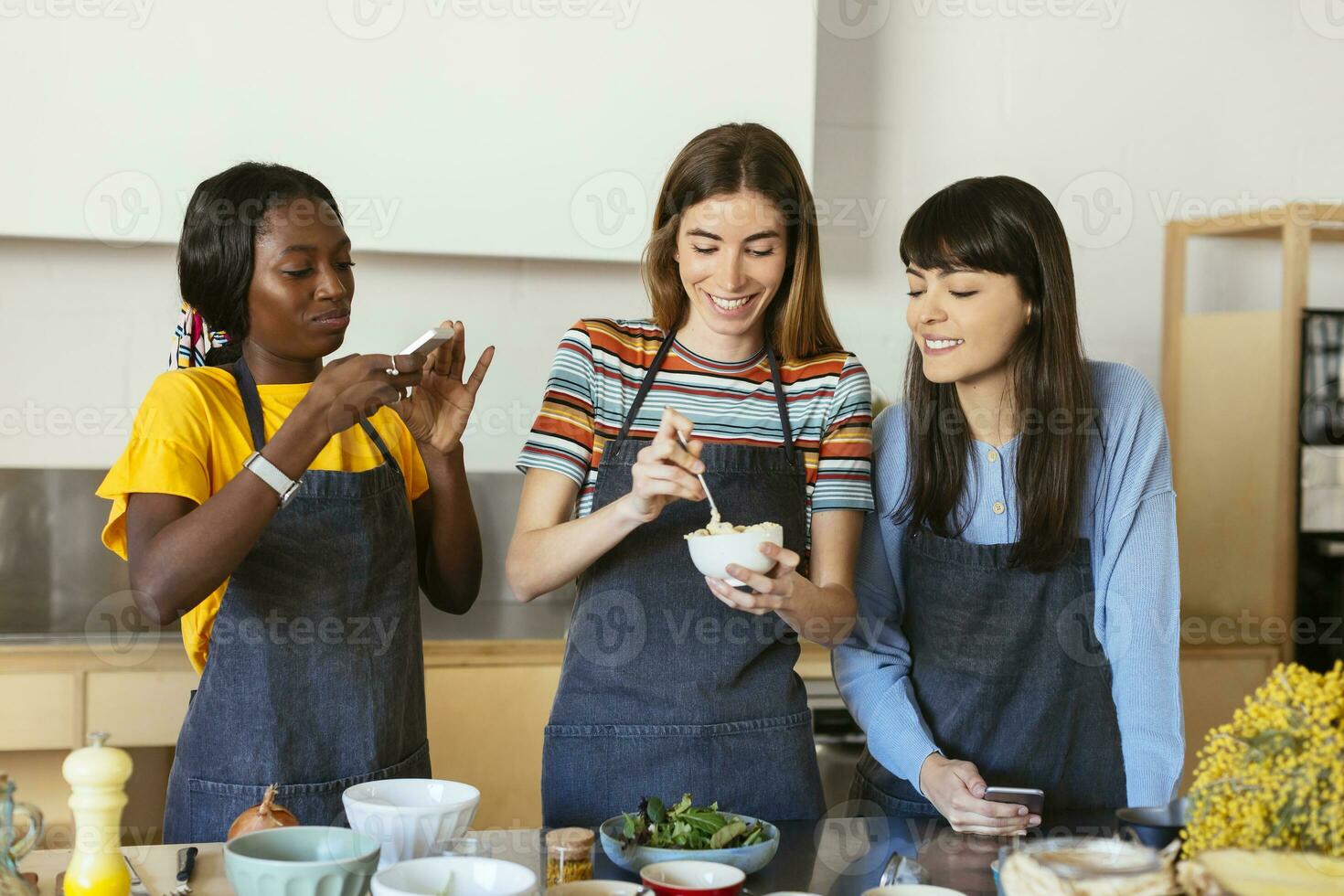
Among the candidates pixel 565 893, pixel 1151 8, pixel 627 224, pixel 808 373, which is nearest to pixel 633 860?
pixel 565 893

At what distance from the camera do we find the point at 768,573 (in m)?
1.38

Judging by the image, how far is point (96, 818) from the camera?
1.05 meters

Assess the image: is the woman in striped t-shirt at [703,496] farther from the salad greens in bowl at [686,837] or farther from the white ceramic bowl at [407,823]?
the white ceramic bowl at [407,823]

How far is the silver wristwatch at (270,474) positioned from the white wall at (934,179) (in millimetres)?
1740

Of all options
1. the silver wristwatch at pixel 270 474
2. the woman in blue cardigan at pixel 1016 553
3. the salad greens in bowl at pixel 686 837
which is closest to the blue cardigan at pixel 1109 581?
the woman in blue cardigan at pixel 1016 553

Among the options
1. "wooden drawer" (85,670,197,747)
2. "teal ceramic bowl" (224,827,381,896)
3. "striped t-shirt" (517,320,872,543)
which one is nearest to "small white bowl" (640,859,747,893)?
"teal ceramic bowl" (224,827,381,896)

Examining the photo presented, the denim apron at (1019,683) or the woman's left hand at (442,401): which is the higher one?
the woman's left hand at (442,401)

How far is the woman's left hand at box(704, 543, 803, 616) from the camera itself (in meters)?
1.33

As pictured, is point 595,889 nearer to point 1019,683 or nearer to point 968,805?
point 968,805

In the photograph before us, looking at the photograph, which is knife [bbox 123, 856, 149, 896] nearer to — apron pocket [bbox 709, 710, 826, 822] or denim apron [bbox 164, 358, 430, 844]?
denim apron [bbox 164, 358, 430, 844]

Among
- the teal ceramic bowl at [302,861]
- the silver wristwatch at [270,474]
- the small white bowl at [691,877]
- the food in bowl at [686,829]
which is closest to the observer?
the teal ceramic bowl at [302,861]

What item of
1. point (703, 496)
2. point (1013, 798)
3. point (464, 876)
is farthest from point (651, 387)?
point (464, 876)

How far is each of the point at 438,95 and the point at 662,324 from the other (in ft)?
4.69

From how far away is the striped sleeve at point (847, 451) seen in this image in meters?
1.60
